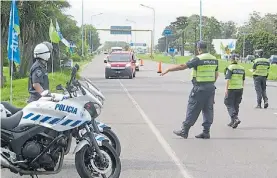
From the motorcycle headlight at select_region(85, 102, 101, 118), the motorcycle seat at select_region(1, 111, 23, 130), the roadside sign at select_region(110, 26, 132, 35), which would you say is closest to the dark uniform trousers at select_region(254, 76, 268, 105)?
the motorcycle headlight at select_region(85, 102, 101, 118)

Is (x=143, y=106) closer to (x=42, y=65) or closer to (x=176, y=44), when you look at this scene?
(x=42, y=65)

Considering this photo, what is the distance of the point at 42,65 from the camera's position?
7555 mm

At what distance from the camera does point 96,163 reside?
21.1 feet

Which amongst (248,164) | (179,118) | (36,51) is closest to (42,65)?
(36,51)

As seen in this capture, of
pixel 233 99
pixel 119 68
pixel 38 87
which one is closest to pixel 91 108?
pixel 38 87

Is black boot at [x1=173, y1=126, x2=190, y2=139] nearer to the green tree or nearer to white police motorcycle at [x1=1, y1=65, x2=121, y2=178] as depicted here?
white police motorcycle at [x1=1, y1=65, x2=121, y2=178]

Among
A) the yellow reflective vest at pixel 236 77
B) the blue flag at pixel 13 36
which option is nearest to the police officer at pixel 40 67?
the yellow reflective vest at pixel 236 77

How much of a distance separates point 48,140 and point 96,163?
648 mm

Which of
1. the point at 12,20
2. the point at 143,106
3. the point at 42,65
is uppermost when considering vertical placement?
the point at 12,20

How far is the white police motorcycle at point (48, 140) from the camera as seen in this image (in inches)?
241

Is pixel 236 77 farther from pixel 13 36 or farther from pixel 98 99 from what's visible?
pixel 13 36

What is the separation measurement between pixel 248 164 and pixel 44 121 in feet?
10.3

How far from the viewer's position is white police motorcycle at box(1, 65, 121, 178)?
6133mm

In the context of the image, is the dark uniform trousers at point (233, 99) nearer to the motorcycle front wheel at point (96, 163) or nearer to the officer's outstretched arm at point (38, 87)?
the officer's outstretched arm at point (38, 87)
